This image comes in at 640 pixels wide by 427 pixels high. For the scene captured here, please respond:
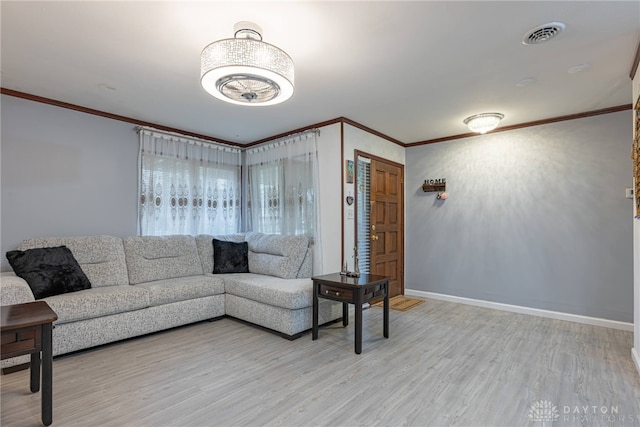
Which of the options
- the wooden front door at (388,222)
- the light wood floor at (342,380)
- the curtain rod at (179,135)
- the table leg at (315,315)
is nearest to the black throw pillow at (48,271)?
the light wood floor at (342,380)

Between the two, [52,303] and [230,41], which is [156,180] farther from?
[230,41]

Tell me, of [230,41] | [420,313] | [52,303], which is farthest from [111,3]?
[420,313]

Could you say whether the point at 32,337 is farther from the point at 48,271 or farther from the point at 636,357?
the point at 636,357

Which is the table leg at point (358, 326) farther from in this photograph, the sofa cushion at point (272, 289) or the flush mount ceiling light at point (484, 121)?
the flush mount ceiling light at point (484, 121)

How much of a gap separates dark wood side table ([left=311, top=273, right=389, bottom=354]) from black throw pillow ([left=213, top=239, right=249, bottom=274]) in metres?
1.42

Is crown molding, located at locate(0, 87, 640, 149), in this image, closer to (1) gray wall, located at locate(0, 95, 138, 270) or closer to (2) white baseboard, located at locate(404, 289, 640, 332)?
(1) gray wall, located at locate(0, 95, 138, 270)

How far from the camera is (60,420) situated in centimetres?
188

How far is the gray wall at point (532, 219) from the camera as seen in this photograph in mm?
3627

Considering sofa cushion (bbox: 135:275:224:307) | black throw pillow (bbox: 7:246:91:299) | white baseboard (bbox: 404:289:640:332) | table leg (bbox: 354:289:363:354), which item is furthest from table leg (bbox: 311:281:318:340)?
white baseboard (bbox: 404:289:640:332)

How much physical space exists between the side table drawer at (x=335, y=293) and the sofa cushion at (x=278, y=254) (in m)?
0.72

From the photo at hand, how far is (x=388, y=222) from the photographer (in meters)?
4.91

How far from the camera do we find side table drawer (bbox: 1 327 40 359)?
1.68 metres

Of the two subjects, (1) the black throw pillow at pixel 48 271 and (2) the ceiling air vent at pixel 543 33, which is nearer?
(2) the ceiling air vent at pixel 543 33

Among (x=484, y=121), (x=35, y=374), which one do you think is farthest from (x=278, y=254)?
(x=484, y=121)
